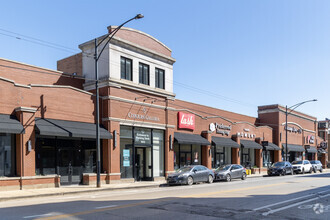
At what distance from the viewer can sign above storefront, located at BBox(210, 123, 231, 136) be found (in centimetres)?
3502

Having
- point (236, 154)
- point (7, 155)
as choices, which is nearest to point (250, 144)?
point (236, 154)

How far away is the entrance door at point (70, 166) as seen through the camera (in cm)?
2144

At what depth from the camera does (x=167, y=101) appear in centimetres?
2891

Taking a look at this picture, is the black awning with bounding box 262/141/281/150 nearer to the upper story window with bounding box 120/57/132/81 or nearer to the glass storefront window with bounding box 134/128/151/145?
the glass storefront window with bounding box 134/128/151/145

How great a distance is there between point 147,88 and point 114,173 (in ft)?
23.5

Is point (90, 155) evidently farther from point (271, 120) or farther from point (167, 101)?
point (271, 120)

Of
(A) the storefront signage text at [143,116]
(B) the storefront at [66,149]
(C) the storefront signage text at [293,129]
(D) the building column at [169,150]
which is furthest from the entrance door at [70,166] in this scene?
(C) the storefront signage text at [293,129]

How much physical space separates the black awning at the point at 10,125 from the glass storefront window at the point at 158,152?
453 inches

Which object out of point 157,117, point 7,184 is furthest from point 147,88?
point 7,184

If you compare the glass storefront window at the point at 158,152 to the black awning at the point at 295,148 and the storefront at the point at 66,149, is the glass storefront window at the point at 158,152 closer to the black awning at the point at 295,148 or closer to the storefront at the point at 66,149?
the storefront at the point at 66,149

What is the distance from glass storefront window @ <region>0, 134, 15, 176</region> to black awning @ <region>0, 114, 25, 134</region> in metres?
0.98

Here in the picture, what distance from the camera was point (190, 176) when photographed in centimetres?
A: 2384

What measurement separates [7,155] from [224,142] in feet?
72.0

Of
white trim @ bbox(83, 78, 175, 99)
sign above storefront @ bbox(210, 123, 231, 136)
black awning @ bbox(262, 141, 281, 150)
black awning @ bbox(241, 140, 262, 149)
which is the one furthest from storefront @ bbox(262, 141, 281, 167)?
white trim @ bbox(83, 78, 175, 99)
